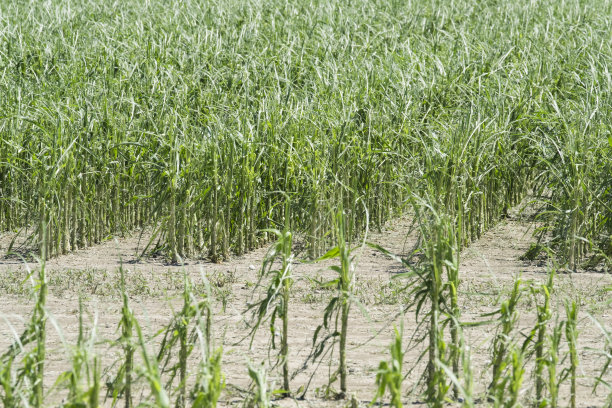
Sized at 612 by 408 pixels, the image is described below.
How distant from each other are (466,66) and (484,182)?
1.89m

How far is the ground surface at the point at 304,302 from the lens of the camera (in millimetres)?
3885

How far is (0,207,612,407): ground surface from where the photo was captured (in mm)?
3885

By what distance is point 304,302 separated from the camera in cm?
504

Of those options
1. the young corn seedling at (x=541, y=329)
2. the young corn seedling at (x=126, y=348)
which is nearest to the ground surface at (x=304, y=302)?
the young corn seedling at (x=541, y=329)

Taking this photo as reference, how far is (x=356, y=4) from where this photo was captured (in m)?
11.6

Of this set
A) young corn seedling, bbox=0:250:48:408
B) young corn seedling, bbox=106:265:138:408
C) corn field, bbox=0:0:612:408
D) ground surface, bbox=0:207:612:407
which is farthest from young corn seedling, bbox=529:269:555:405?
young corn seedling, bbox=0:250:48:408

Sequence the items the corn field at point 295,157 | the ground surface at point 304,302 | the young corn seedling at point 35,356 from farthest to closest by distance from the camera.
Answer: the corn field at point 295,157, the ground surface at point 304,302, the young corn seedling at point 35,356

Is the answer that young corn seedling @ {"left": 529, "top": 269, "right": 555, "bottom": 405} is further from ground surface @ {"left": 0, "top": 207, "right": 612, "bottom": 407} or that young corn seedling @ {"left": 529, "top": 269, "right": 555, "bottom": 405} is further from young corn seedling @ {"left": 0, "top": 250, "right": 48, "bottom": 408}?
young corn seedling @ {"left": 0, "top": 250, "right": 48, "bottom": 408}

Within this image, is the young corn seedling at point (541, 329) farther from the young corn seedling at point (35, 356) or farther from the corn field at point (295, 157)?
the young corn seedling at point (35, 356)

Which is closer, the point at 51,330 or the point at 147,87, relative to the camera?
the point at 51,330

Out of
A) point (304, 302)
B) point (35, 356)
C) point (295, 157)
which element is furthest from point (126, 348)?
point (295, 157)

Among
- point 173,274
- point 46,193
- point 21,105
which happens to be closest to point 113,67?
point 21,105

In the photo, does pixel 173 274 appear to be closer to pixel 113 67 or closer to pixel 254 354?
pixel 254 354

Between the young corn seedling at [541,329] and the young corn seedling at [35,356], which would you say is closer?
the young corn seedling at [35,356]
